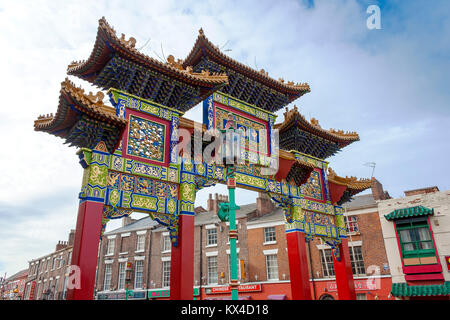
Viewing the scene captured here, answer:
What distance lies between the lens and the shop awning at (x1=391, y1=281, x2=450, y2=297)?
2158 cm

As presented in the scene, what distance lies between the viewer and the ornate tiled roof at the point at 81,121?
9.36m

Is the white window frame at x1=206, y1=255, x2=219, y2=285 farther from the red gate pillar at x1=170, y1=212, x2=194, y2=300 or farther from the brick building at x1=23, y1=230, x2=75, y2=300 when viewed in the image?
the red gate pillar at x1=170, y1=212, x2=194, y2=300

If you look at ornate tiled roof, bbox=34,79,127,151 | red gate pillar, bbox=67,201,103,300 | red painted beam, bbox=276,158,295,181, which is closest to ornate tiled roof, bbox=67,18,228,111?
ornate tiled roof, bbox=34,79,127,151

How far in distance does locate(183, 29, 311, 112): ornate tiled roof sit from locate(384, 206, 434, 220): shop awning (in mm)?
14063

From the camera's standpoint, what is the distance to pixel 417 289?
22.5 meters

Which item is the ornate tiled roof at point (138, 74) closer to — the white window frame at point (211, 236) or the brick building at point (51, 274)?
the white window frame at point (211, 236)

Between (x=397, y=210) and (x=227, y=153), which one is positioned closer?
(x=227, y=153)

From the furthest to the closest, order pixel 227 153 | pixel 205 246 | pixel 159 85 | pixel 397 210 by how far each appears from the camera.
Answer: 1. pixel 205 246
2. pixel 397 210
3. pixel 159 85
4. pixel 227 153

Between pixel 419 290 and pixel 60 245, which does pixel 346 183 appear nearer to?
pixel 419 290

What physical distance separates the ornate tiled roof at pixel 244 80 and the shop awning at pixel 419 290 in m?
16.1

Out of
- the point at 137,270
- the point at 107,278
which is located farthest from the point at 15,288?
the point at 137,270
